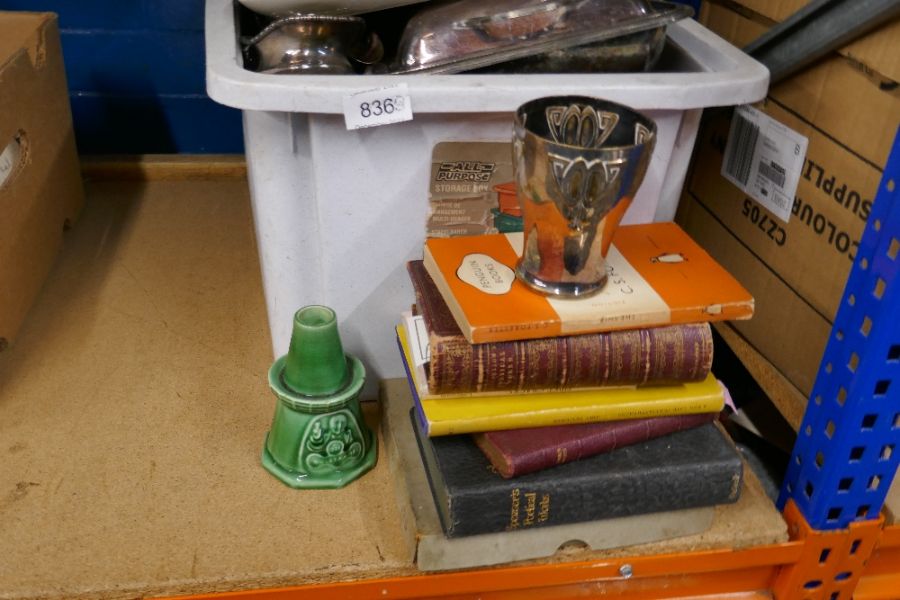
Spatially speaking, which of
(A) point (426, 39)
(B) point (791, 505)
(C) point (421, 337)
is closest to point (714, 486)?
(B) point (791, 505)

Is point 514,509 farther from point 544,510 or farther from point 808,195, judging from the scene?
point 808,195

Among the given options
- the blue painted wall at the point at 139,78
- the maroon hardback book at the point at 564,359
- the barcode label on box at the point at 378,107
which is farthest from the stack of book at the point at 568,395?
the blue painted wall at the point at 139,78

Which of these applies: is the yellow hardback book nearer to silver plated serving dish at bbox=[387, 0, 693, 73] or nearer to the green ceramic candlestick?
the green ceramic candlestick

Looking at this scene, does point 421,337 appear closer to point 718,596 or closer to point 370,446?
point 370,446

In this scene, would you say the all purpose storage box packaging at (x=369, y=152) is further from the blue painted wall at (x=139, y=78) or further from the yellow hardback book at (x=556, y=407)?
the blue painted wall at (x=139, y=78)

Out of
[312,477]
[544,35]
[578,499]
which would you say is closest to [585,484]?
[578,499]

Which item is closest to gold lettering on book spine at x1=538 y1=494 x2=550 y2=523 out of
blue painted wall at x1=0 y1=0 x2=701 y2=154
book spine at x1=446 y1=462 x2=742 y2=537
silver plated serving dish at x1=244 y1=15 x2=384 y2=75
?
book spine at x1=446 y1=462 x2=742 y2=537

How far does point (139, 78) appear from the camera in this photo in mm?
1179

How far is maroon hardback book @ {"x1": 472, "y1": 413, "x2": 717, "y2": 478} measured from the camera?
23.6 inches

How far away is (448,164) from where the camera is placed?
671 millimetres

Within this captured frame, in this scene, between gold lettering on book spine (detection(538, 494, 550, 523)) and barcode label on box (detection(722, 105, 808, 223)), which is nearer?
gold lettering on book spine (detection(538, 494, 550, 523))

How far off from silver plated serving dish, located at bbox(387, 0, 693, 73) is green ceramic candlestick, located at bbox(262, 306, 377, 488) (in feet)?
0.78

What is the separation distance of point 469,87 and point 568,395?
24cm

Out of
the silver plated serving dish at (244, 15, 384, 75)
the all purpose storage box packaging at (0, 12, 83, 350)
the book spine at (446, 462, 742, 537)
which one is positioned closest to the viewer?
the book spine at (446, 462, 742, 537)
